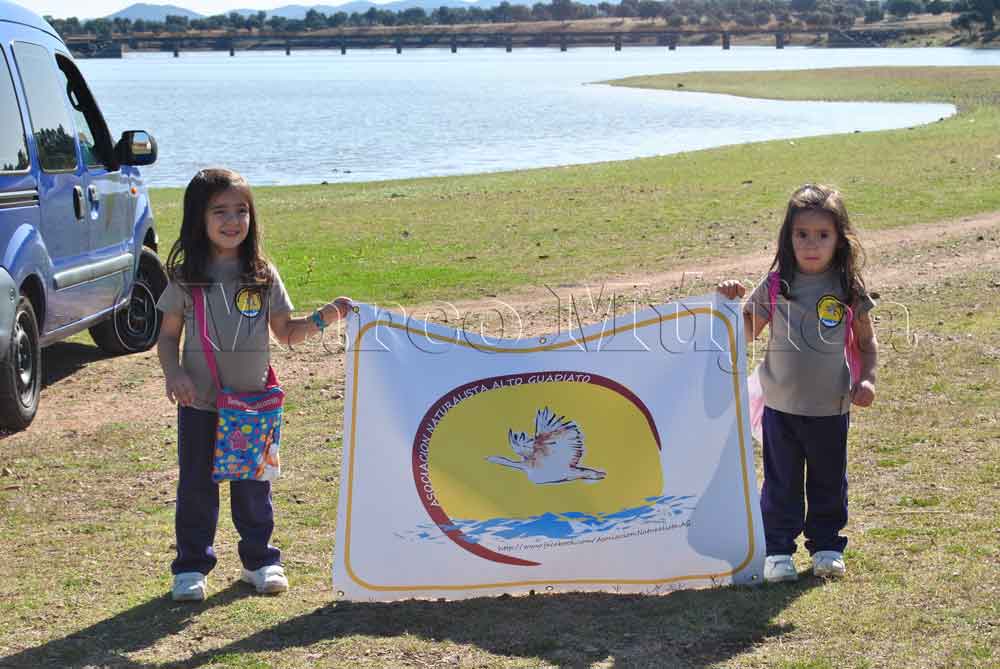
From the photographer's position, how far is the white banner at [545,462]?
4992 millimetres

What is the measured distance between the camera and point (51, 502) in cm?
656

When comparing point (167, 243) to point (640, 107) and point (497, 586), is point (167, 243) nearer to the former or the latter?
point (497, 586)

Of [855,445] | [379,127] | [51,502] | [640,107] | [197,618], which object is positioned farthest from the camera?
[640,107]

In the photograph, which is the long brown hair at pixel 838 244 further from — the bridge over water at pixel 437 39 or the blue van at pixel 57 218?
the bridge over water at pixel 437 39

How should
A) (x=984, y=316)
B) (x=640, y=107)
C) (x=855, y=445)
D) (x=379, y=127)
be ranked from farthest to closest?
(x=640, y=107)
(x=379, y=127)
(x=984, y=316)
(x=855, y=445)

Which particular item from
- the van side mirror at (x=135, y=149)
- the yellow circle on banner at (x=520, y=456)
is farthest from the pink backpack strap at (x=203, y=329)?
the van side mirror at (x=135, y=149)

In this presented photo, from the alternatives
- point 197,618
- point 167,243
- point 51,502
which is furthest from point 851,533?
point 167,243

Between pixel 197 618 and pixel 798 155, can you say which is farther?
pixel 798 155

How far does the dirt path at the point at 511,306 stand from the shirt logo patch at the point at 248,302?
3231 millimetres

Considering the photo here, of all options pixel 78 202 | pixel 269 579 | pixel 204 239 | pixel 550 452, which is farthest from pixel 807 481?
pixel 78 202

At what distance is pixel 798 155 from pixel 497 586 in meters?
23.2

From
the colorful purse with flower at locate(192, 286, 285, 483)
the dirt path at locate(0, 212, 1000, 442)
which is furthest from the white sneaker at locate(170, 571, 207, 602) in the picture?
the dirt path at locate(0, 212, 1000, 442)

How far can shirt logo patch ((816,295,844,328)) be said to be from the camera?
5.12 metres

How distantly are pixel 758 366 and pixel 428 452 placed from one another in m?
1.36
